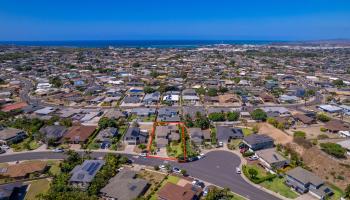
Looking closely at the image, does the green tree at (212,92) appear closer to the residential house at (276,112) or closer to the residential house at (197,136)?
the residential house at (276,112)

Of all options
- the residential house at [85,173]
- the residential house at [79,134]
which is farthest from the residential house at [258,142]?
the residential house at [79,134]

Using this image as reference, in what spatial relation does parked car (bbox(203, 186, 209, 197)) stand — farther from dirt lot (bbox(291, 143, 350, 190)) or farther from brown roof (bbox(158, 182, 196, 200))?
dirt lot (bbox(291, 143, 350, 190))

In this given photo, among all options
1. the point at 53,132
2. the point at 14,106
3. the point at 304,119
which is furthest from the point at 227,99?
the point at 14,106

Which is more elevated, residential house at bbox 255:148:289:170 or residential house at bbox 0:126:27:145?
residential house at bbox 0:126:27:145

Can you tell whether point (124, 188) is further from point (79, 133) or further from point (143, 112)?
point (143, 112)

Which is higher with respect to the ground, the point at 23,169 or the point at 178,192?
the point at 23,169

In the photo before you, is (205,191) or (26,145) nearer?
(205,191)

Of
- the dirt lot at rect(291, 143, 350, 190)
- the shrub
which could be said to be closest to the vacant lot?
the dirt lot at rect(291, 143, 350, 190)
